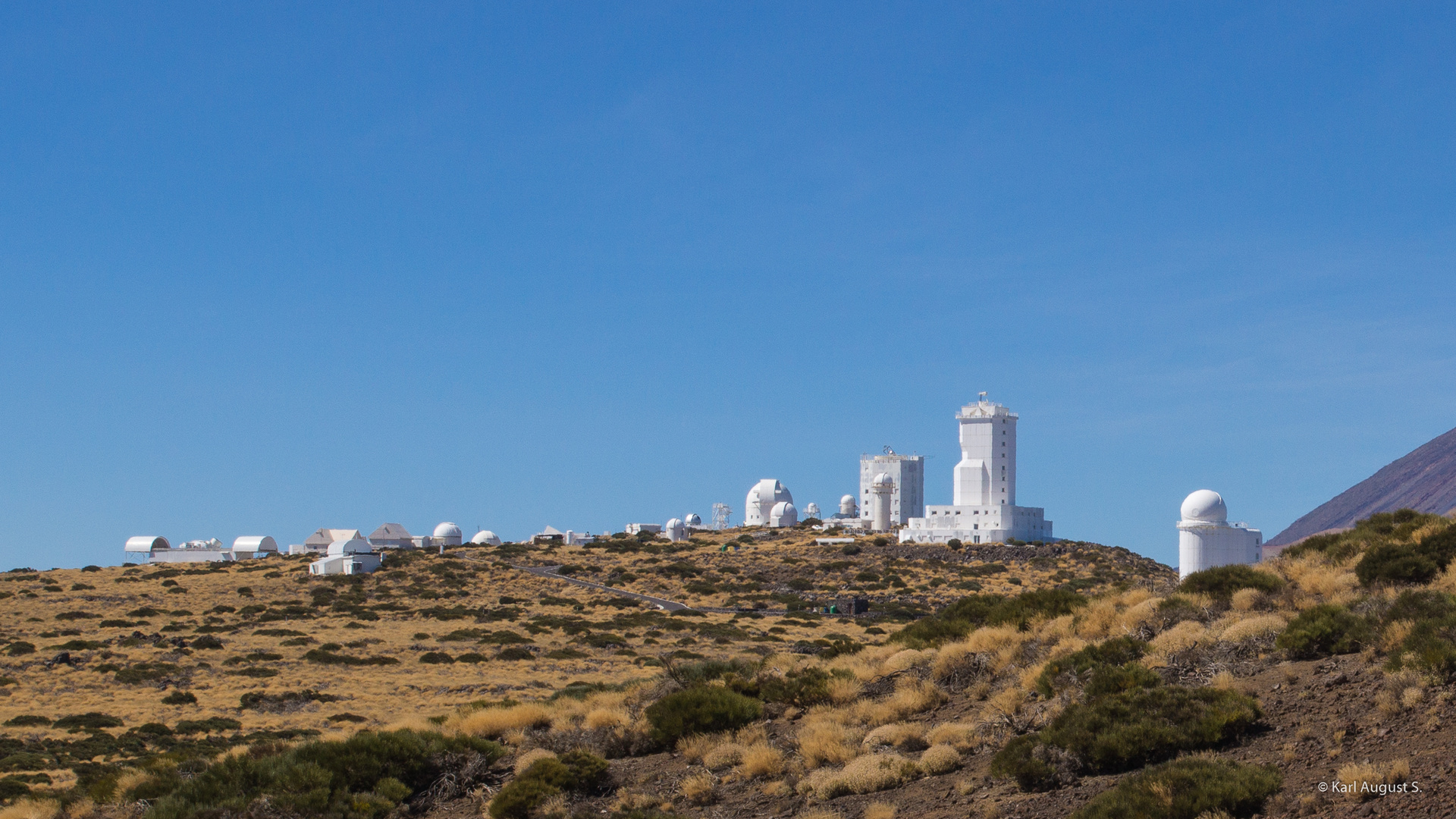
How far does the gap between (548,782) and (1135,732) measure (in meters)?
7.33

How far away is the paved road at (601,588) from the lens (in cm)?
6294

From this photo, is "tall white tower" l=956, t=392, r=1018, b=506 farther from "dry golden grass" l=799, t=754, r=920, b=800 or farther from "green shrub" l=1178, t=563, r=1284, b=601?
"dry golden grass" l=799, t=754, r=920, b=800

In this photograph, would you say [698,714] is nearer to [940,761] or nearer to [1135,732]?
[940,761]

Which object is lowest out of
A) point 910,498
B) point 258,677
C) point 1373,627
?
point 258,677

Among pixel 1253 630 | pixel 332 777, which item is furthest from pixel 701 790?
pixel 1253 630

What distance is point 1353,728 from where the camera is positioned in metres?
11.4

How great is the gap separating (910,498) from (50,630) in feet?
242

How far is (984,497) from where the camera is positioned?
88.1 metres

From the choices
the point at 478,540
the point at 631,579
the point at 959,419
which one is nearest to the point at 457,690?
the point at 631,579

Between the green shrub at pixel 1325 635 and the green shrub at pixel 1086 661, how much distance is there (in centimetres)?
184

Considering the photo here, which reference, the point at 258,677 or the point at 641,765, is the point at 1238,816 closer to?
the point at 641,765

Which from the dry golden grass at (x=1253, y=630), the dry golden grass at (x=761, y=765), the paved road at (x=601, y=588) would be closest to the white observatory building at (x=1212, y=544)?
the paved road at (x=601, y=588)

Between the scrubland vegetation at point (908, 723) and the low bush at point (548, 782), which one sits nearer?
the scrubland vegetation at point (908, 723)

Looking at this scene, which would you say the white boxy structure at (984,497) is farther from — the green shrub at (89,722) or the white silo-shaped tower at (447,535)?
the green shrub at (89,722)
